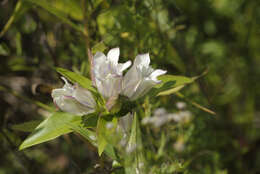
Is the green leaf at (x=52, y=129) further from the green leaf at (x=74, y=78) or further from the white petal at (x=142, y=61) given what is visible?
the white petal at (x=142, y=61)

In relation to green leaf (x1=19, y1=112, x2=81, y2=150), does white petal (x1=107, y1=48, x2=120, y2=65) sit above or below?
above

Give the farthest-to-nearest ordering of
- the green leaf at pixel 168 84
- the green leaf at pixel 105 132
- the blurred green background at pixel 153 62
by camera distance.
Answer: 1. the blurred green background at pixel 153 62
2. the green leaf at pixel 168 84
3. the green leaf at pixel 105 132

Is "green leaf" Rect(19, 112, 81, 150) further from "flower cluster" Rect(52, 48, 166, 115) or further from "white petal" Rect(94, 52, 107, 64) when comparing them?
"white petal" Rect(94, 52, 107, 64)

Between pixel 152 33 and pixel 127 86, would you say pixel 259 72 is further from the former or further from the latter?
pixel 127 86

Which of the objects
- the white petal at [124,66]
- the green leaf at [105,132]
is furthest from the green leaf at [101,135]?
the white petal at [124,66]

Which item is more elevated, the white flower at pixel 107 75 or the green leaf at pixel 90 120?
the white flower at pixel 107 75

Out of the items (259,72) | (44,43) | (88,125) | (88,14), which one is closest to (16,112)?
(44,43)

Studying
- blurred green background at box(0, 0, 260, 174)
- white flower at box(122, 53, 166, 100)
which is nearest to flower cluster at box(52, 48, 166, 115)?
white flower at box(122, 53, 166, 100)
